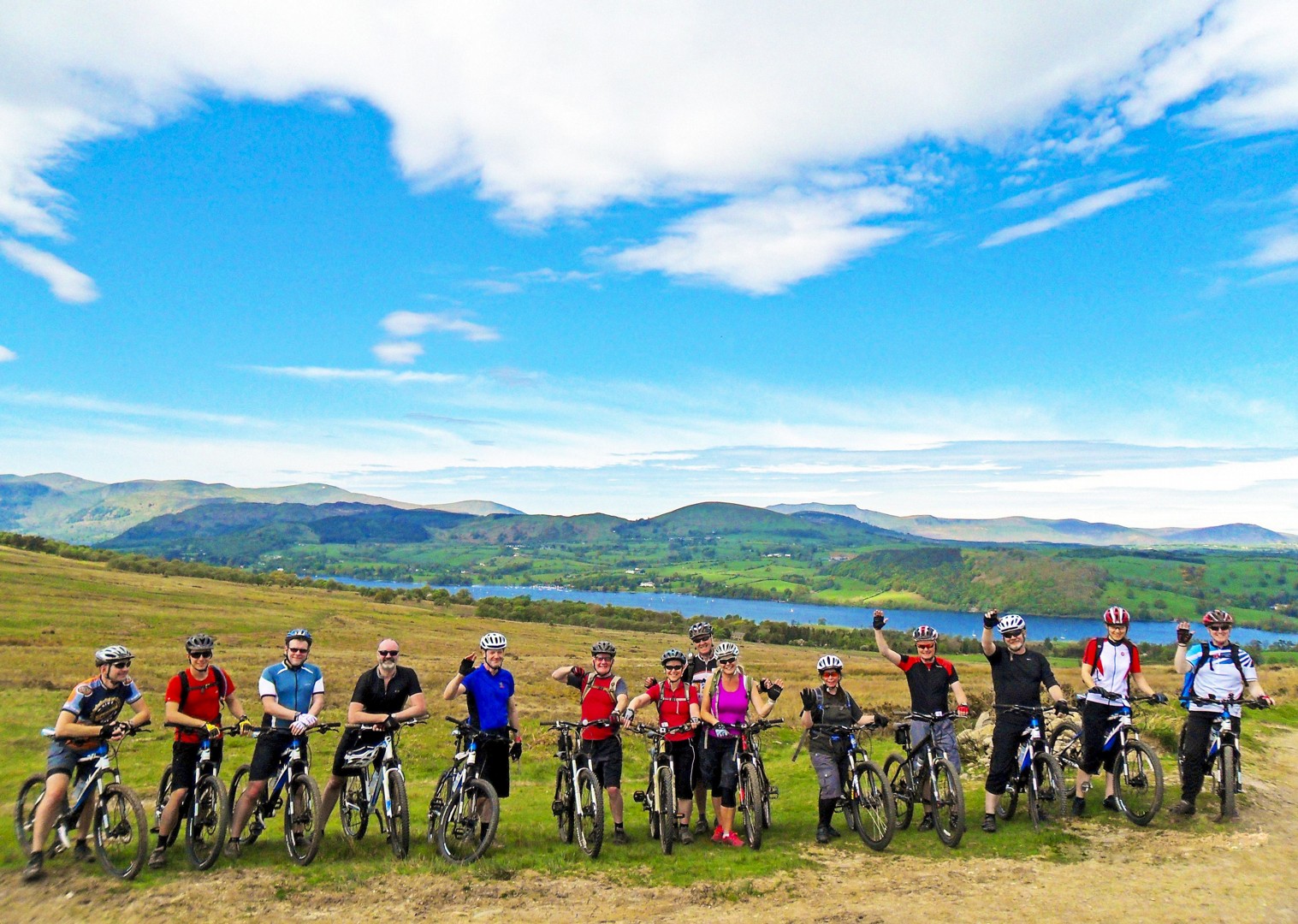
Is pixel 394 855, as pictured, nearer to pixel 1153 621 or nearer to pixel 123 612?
pixel 123 612

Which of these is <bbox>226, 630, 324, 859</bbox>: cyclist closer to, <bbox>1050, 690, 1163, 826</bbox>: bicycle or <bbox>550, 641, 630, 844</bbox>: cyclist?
<bbox>550, 641, 630, 844</bbox>: cyclist

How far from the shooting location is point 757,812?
9.92 meters

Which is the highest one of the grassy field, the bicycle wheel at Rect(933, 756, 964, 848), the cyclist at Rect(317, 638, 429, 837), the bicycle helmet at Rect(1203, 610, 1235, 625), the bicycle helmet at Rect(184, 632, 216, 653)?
the bicycle helmet at Rect(1203, 610, 1235, 625)

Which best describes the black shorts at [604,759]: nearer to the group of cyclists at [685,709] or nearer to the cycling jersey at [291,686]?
the group of cyclists at [685,709]

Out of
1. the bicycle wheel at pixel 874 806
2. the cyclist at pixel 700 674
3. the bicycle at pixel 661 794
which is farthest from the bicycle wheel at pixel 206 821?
the bicycle wheel at pixel 874 806

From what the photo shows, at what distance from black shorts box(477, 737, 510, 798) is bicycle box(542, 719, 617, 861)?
2.28 ft

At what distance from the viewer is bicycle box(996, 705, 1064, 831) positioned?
10.3 metres

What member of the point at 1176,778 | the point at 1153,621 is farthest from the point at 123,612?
the point at 1153,621

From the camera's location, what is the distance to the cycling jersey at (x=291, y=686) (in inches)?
369

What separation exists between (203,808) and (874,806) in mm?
8333

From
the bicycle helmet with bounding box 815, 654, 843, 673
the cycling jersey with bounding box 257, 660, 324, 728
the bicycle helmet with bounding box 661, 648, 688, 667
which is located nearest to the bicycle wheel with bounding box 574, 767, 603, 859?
the bicycle helmet with bounding box 661, 648, 688, 667

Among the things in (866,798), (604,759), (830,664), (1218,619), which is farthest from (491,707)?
(1218,619)

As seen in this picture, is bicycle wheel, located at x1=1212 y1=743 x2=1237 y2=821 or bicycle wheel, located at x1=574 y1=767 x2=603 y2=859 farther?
bicycle wheel, located at x1=1212 y1=743 x2=1237 y2=821

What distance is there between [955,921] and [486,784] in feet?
17.7
